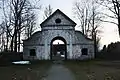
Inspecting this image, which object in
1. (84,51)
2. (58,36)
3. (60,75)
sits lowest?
(60,75)

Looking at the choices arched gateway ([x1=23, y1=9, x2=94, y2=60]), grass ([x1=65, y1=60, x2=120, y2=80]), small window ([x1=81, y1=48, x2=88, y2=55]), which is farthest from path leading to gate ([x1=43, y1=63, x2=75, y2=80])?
small window ([x1=81, y1=48, x2=88, y2=55])

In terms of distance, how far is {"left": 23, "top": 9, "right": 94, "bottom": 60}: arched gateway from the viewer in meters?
46.7

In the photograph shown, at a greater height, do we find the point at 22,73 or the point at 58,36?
the point at 58,36

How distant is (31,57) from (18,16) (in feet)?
29.5

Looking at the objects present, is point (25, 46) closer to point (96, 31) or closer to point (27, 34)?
point (27, 34)

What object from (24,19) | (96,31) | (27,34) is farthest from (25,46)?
(96,31)

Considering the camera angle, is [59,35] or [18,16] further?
[59,35]

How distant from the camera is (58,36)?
1871 inches

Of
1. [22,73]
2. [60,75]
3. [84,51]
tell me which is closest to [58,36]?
[84,51]

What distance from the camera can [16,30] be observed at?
43438mm

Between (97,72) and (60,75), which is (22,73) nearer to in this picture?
(60,75)

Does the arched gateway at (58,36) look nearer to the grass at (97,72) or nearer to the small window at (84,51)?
the small window at (84,51)

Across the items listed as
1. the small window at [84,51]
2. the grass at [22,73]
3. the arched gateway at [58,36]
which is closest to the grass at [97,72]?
the grass at [22,73]

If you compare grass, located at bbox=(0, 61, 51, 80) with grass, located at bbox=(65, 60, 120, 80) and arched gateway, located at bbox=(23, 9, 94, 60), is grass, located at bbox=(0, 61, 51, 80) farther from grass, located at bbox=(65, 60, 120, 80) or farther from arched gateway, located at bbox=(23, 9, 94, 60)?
arched gateway, located at bbox=(23, 9, 94, 60)
